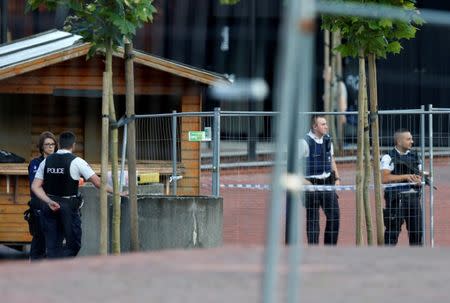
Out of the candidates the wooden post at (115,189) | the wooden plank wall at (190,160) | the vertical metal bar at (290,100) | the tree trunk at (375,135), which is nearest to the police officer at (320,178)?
the tree trunk at (375,135)

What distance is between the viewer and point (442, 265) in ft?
36.4

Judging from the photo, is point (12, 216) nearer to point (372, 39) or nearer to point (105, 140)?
point (105, 140)

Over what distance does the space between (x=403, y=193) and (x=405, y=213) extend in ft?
0.79

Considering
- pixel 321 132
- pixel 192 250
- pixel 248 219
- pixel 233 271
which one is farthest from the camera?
pixel 248 219

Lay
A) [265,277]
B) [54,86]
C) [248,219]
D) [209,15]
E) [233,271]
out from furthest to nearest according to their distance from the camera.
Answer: [209,15]
[54,86]
[248,219]
[233,271]
[265,277]

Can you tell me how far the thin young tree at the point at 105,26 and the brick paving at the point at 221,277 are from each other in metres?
0.93

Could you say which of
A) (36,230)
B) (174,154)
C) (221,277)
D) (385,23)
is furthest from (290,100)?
(174,154)

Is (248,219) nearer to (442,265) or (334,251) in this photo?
(334,251)

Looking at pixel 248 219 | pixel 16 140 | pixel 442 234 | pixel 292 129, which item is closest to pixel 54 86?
pixel 16 140

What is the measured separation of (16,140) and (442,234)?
6472 mm

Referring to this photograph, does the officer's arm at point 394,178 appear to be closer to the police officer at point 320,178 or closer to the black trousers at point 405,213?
the black trousers at point 405,213

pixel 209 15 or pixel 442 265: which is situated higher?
pixel 209 15

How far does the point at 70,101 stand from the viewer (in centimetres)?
1803

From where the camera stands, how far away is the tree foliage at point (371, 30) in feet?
38.2
